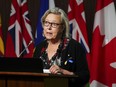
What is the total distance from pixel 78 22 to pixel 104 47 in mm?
509

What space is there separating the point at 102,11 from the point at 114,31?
1.14 feet

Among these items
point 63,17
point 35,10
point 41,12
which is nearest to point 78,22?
point 41,12

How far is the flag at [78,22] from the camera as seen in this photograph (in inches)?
165

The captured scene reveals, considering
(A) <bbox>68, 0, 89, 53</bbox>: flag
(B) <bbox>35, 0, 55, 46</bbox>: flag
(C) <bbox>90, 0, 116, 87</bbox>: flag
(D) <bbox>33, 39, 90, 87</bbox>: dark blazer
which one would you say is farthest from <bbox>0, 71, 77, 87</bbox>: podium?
(B) <bbox>35, 0, 55, 46</bbox>: flag

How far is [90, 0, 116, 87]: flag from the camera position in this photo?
4004 millimetres

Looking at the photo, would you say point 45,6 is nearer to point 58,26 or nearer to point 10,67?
point 58,26

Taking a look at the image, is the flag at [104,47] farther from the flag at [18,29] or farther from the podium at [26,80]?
the podium at [26,80]

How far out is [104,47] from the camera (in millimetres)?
4098

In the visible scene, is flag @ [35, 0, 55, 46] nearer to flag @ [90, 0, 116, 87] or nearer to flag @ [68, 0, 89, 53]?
flag @ [68, 0, 89, 53]

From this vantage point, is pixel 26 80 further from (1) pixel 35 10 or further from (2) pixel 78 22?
(1) pixel 35 10

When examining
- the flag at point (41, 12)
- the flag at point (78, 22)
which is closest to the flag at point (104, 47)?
the flag at point (78, 22)

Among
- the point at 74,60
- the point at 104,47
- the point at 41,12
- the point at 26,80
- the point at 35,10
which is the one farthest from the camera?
the point at 35,10

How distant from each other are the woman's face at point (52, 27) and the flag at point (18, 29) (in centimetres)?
205

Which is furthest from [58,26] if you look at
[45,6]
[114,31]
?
[45,6]
